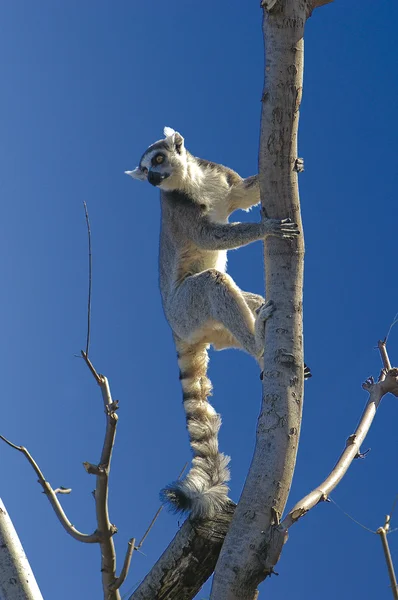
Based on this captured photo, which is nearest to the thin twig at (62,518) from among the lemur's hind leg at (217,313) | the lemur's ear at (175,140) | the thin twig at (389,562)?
the thin twig at (389,562)

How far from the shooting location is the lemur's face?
19.1 ft

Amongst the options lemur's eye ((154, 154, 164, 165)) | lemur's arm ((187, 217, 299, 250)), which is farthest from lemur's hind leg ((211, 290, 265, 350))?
lemur's eye ((154, 154, 164, 165))

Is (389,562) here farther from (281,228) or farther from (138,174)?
(138,174)

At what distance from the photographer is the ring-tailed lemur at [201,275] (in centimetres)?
478

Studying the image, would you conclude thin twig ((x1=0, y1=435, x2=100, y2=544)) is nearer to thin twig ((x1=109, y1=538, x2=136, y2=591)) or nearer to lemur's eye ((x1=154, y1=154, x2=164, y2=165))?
thin twig ((x1=109, y1=538, x2=136, y2=591))

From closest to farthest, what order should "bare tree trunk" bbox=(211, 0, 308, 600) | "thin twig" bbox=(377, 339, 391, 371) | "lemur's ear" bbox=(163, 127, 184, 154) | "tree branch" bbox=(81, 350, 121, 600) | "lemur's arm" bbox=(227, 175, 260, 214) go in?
1. "tree branch" bbox=(81, 350, 121, 600)
2. "bare tree trunk" bbox=(211, 0, 308, 600)
3. "thin twig" bbox=(377, 339, 391, 371)
4. "lemur's arm" bbox=(227, 175, 260, 214)
5. "lemur's ear" bbox=(163, 127, 184, 154)

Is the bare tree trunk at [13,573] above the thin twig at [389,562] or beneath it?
beneath

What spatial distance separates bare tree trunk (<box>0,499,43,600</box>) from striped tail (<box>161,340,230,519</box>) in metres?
0.83

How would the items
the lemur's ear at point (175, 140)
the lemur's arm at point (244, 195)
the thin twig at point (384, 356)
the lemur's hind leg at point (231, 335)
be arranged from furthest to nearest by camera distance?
the lemur's ear at point (175, 140), the lemur's arm at point (244, 195), the lemur's hind leg at point (231, 335), the thin twig at point (384, 356)

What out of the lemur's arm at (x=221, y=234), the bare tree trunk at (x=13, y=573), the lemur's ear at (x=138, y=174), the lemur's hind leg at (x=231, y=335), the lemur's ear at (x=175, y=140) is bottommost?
the bare tree trunk at (x=13, y=573)

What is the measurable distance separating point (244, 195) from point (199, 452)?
212 cm

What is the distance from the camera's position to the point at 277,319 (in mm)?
3967

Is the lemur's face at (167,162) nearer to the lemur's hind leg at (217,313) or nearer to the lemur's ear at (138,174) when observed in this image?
the lemur's ear at (138,174)

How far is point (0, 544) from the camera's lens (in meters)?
3.81
